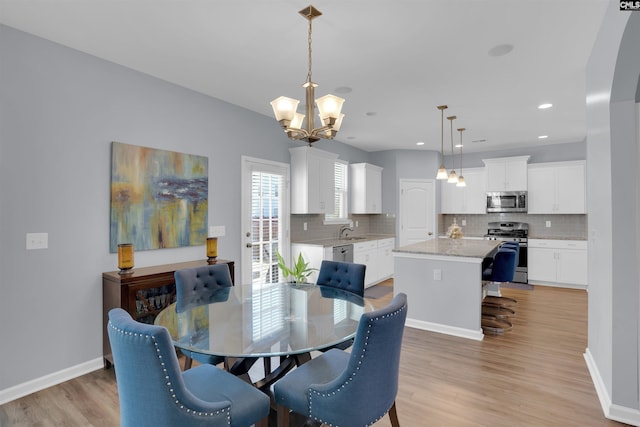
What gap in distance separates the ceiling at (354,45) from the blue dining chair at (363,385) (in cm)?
200

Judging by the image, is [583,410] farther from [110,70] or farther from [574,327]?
[110,70]

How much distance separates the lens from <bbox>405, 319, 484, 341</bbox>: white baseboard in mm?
3611

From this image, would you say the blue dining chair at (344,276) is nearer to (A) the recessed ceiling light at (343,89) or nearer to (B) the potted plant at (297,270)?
(B) the potted plant at (297,270)

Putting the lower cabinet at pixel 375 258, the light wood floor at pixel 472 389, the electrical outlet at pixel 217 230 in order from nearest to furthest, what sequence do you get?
the light wood floor at pixel 472 389 → the electrical outlet at pixel 217 230 → the lower cabinet at pixel 375 258

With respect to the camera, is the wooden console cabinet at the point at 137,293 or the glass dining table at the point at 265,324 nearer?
the glass dining table at the point at 265,324

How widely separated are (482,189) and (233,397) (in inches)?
267

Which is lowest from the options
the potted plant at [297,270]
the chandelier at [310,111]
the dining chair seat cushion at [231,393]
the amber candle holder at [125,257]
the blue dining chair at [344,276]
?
the dining chair seat cushion at [231,393]

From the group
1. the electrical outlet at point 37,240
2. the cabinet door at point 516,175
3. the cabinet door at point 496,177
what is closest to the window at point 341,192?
the cabinet door at point 496,177

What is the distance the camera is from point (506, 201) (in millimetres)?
6668

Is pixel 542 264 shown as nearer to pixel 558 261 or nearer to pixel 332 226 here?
pixel 558 261

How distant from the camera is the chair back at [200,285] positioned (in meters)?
2.53

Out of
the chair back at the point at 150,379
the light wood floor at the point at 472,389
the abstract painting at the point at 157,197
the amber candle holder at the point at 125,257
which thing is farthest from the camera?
the abstract painting at the point at 157,197

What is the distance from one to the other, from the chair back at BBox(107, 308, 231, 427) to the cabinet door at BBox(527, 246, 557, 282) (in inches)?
260

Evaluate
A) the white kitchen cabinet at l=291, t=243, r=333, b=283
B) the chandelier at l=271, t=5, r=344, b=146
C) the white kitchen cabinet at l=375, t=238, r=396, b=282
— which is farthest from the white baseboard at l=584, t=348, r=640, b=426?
the white kitchen cabinet at l=375, t=238, r=396, b=282
